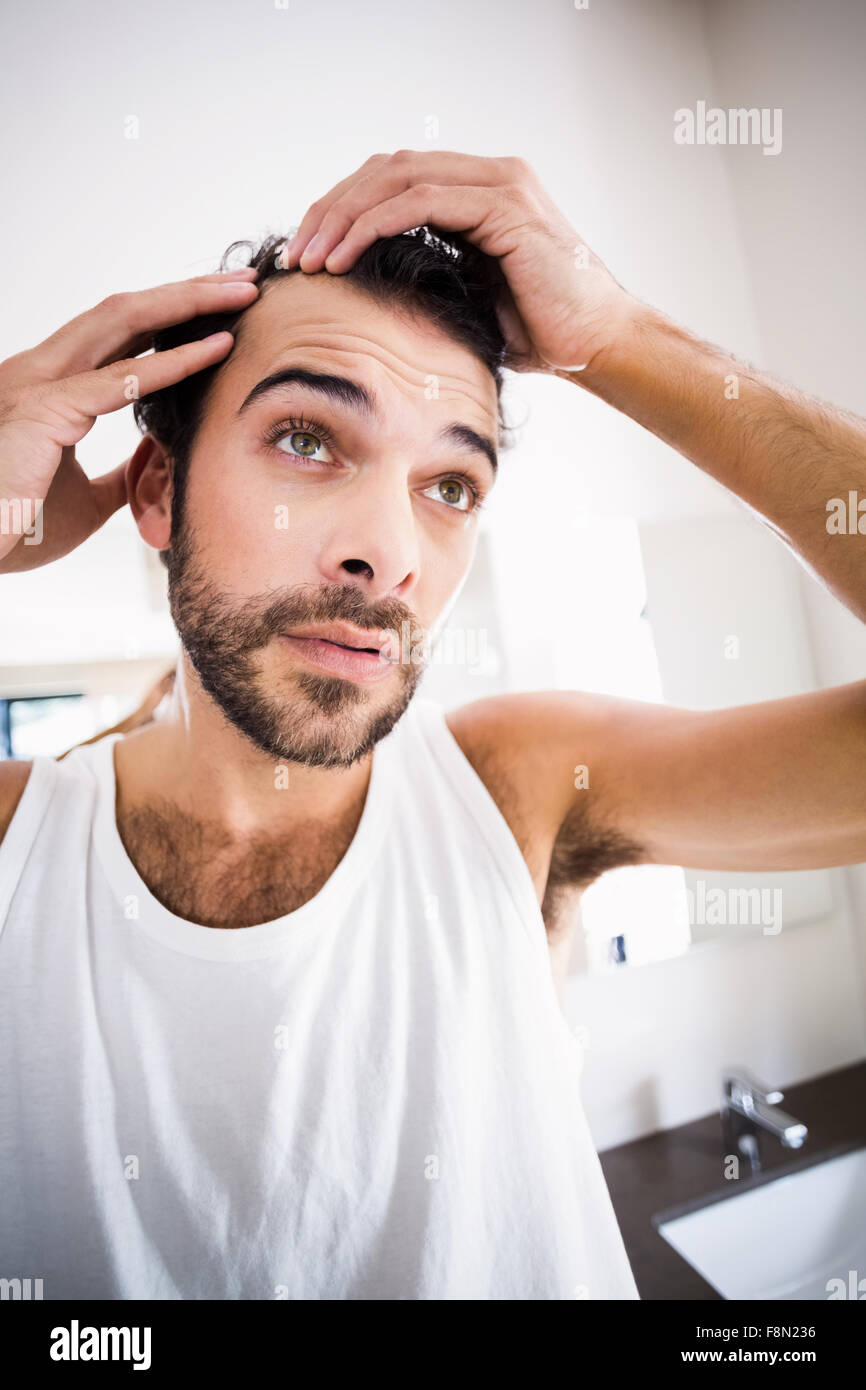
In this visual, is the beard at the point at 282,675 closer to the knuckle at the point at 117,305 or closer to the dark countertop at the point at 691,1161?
the knuckle at the point at 117,305

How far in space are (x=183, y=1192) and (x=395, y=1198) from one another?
7.3 inches

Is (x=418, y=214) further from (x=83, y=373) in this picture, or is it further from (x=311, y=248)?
(x=83, y=373)

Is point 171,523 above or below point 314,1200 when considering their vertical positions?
above

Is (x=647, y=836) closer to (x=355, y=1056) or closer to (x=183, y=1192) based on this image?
(x=355, y=1056)

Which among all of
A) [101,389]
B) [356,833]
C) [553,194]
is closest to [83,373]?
[101,389]

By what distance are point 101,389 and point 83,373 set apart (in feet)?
0.10

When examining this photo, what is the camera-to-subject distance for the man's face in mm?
530

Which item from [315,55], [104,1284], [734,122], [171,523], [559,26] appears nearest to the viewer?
[104,1284]

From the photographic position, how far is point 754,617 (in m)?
1.38

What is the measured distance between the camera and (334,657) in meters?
0.54

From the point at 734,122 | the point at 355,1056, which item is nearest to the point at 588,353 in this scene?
the point at 355,1056

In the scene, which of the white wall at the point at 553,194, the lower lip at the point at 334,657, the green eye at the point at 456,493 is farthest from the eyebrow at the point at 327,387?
the white wall at the point at 553,194

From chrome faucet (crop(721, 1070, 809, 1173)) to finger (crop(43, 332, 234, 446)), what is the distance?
1557mm

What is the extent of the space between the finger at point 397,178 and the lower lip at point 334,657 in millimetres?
365
